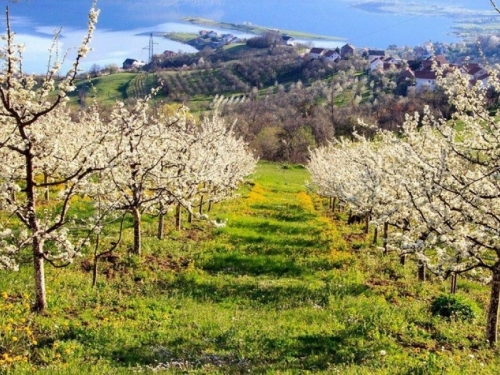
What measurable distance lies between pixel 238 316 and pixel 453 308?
6253 millimetres

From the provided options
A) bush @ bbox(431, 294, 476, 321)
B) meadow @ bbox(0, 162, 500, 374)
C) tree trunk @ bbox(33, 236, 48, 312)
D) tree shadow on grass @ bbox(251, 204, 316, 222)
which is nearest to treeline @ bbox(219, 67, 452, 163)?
tree shadow on grass @ bbox(251, 204, 316, 222)

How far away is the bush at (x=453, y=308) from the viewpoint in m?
13.4

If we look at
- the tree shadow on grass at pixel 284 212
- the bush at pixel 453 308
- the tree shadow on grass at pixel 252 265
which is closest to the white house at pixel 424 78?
the tree shadow on grass at pixel 284 212

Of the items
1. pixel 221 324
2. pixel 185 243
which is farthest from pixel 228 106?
pixel 221 324

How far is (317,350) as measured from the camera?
10641mm

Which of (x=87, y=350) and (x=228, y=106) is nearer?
(x=87, y=350)

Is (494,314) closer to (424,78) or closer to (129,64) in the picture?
(424,78)

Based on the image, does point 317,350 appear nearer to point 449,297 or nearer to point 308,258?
point 449,297

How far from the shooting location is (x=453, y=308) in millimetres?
13570

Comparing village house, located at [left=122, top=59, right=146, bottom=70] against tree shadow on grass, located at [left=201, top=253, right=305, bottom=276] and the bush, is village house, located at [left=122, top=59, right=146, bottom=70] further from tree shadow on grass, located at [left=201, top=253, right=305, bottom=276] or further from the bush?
the bush

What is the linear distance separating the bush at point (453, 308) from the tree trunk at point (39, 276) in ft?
34.7

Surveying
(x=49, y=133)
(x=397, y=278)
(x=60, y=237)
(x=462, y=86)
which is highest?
(x=462, y=86)

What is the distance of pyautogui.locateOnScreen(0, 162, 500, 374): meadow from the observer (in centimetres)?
922

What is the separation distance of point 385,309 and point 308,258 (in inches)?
256
